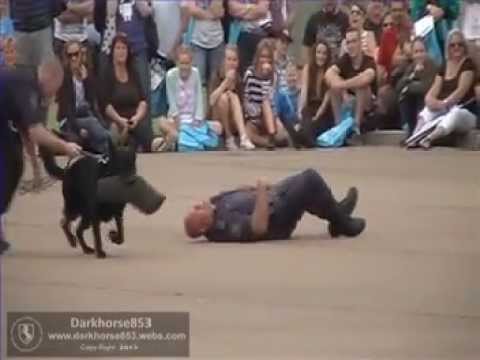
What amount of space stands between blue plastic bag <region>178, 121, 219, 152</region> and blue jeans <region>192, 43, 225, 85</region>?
0.62 ft

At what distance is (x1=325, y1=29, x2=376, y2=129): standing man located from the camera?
2144 centimetres

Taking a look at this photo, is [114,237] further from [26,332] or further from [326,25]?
[326,25]

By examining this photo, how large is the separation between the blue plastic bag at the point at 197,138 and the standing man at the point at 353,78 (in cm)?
52

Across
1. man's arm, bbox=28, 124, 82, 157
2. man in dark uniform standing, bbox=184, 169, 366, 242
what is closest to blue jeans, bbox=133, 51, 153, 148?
man's arm, bbox=28, 124, 82, 157

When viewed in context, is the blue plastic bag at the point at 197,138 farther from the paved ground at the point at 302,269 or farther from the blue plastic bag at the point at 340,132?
the blue plastic bag at the point at 340,132

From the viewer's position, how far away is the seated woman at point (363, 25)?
2139 centimetres

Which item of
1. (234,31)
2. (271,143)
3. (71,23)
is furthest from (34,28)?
(271,143)

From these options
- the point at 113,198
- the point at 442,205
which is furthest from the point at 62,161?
the point at 442,205

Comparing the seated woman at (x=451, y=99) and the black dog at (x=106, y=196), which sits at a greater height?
the seated woman at (x=451, y=99)

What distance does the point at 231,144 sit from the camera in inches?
845

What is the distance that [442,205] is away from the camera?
70.2ft

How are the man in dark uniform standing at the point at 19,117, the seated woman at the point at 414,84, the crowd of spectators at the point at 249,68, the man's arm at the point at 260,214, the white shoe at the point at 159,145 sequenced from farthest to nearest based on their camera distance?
the man's arm at the point at 260,214, the seated woman at the point at 414,84, the white shoe at the point at 159,145, the crowd of spectators at the point at 249,68, the man in dark uniform standing at the point at 19,117

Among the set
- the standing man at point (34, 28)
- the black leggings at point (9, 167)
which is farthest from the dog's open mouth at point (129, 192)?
the standing man at point (34, 28)

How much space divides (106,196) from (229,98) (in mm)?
658
